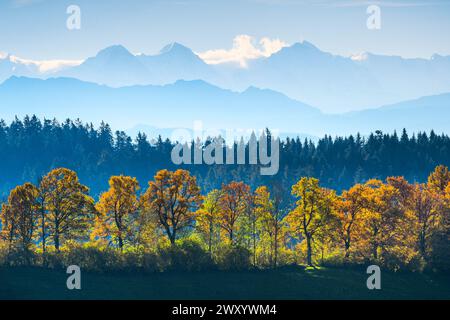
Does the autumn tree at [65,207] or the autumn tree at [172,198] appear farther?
the autumn tree at [172,198]

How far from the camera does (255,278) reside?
3273 inches

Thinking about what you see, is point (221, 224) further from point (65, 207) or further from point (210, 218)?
point (65, 207)

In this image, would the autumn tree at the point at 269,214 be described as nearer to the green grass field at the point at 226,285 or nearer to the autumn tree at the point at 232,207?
the autumn tree at the point at 232,207

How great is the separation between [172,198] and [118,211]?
7.19 meters

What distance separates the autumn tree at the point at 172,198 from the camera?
8844 centimetres

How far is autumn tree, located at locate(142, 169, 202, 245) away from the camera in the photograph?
290 feet

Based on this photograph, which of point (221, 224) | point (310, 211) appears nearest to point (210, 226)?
point (221, 224)

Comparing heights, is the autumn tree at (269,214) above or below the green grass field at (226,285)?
above

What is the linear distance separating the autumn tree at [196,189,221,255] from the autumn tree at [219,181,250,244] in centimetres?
72

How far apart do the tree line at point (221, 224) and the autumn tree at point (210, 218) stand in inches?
5.1

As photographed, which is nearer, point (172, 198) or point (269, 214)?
point (172, 198)

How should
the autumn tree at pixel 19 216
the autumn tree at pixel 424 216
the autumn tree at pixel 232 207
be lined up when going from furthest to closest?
the autumn tree at pixel 424 216
the autumn tree at pixel 232 207
the autumn tree at pixel 19 216

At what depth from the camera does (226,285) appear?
8094 centimetres

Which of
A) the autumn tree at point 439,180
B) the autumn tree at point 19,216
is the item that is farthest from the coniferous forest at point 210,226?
the autumn tree at point 439,180
